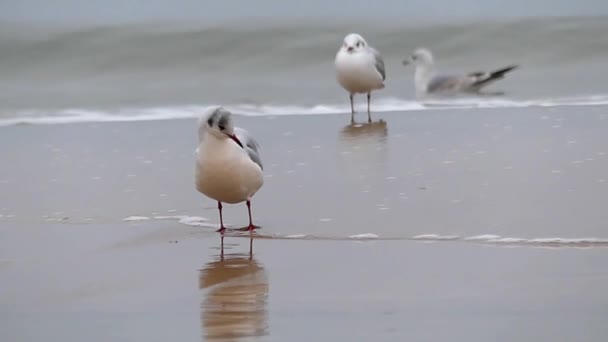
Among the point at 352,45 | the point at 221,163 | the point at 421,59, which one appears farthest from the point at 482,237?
the point at 421,59

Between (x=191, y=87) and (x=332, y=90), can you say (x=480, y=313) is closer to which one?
(x=332, y=90)

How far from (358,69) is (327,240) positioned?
7.01m

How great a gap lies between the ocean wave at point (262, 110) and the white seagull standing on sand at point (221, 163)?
18.5 ft

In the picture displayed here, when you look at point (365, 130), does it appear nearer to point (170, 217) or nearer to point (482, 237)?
point (170, 217)

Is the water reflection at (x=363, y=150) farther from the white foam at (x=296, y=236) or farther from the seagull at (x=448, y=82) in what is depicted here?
the seagull at (x=448, y=82)

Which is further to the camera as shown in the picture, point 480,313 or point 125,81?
point 125,81

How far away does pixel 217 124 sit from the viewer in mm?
7078

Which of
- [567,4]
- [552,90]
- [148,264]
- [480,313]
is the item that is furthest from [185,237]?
[567,4]

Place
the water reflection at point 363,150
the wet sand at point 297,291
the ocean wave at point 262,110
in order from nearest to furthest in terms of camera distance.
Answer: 1. the wet sand at point 297,291
2. the water reflection at point 363,150
3. the ocean wave at point 262,110

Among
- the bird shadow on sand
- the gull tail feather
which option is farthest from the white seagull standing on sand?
the gull tail feather

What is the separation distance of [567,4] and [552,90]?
9.52 metres

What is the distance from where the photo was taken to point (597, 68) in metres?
16.6

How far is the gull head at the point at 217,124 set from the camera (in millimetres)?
7082

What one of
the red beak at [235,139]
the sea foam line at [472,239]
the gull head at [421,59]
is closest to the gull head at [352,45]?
the gull head at [421,59]
